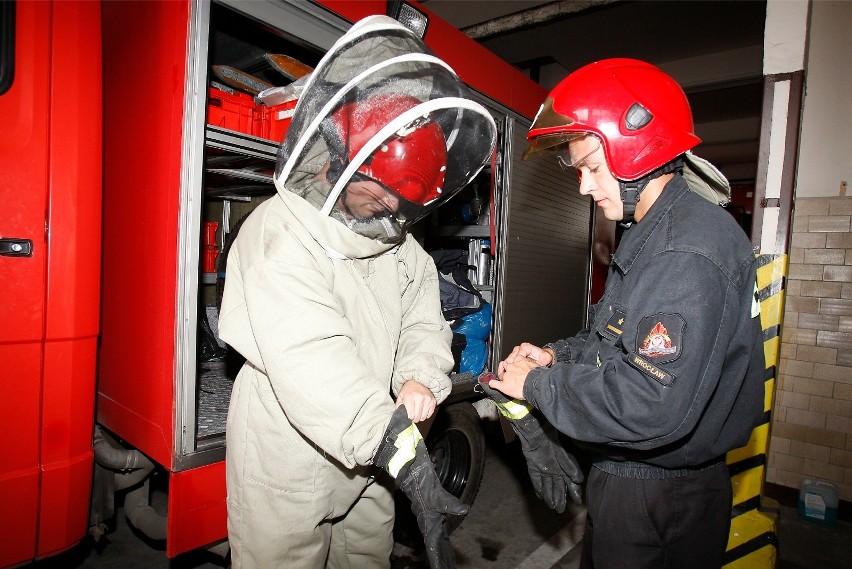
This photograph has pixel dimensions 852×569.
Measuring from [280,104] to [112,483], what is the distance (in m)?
2.13

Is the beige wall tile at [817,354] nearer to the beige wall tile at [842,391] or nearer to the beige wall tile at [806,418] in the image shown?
the beige wall tile at [842,391]

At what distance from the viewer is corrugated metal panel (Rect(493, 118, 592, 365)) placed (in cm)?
359

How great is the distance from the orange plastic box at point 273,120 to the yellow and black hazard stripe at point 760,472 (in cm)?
285

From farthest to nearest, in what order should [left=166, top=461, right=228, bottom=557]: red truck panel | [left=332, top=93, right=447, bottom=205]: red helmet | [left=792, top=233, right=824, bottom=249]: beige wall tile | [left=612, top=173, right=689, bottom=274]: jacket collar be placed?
1. [left=792, top=233, right=824, bottom=249]: beige wall tile
2. [left=166, top=461, right=228, bottom=557]: red truck panel
3. [left=612, top=173, right=689, bottom=274]: jacket collar
4. [left=332, top=93, right=447, bottom=205]: red helmet

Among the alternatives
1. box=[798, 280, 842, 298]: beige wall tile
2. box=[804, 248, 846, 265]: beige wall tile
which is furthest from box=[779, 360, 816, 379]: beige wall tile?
box=[804, 248, 846, 265]: beige wall tile

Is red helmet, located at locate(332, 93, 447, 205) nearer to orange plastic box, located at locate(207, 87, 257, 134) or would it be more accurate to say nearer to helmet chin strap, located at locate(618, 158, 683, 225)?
helmet chin strap, located at locate(618, 158, 683, 225)

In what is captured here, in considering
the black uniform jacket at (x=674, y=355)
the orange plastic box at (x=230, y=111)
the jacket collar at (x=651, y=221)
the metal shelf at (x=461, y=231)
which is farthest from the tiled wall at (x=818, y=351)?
the orange plastic box at (x=230, y=111)

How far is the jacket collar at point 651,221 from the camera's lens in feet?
5.02

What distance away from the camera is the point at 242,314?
4.76 feet

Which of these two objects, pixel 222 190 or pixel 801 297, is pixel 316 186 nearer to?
pixel 222 190

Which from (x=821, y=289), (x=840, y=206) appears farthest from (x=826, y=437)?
(x=840, y=206)

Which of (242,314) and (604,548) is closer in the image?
(242,314)

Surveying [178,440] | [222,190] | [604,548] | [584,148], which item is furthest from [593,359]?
[222,190]

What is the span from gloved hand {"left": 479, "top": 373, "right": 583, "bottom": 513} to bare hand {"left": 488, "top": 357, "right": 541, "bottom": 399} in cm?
10
